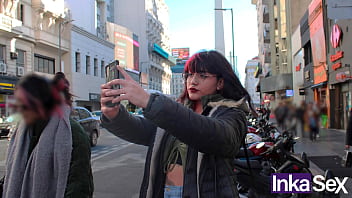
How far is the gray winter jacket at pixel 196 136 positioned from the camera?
114 cm

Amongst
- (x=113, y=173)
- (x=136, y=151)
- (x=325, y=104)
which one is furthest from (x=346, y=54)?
(x=136, y=151)

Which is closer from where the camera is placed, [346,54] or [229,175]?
[346,54]

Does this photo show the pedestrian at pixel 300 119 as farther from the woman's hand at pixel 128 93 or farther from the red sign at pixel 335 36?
the woman's hand at pixel 128 93

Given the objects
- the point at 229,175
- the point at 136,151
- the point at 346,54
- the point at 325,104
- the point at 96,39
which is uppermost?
the point at 96,39

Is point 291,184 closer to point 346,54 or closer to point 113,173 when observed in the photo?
point 346,54

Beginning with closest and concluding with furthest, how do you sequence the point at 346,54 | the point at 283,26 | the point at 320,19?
the point at 346,54, the point at 320,19, the point at 283,26

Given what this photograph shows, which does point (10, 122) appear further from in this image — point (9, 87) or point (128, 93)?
point (128, 93)

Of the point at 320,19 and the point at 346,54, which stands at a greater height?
the point at 320,19

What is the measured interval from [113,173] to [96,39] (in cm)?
562

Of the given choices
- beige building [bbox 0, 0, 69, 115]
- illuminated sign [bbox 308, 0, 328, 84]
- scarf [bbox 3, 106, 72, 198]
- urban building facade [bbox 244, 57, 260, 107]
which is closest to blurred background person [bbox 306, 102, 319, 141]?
illuminated sign [bbox 308, 0, 328, 84]

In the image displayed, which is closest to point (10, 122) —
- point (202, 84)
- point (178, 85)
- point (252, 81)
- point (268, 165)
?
point (202, 84)

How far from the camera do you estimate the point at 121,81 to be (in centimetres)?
104

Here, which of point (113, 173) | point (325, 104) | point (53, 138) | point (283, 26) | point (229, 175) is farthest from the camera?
point (113, 173)

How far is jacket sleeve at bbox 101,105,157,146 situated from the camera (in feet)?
5.02
